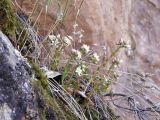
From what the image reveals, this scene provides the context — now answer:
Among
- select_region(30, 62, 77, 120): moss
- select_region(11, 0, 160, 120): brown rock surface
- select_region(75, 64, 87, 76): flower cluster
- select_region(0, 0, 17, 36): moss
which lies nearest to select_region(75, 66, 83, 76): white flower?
select_region(75, 64, 87, 76): flower cluster

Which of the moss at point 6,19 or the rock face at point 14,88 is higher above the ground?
the moss at point 6,19

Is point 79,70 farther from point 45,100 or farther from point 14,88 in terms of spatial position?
point 14,88

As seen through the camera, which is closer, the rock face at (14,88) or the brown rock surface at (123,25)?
the rock face at (14,88)

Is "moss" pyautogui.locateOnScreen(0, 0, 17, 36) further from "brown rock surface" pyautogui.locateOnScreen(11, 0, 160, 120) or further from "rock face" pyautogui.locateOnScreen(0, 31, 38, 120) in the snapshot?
"brown rock surface" pyautogui.locateOnScreen(11, 0, 160, 120)

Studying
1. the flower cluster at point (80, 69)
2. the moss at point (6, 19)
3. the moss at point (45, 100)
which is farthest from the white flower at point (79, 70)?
the moss at point (6, 19)

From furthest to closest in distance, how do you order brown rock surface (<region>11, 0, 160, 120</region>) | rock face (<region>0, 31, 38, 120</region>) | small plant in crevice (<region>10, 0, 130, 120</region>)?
brown rock surface (<region>11, 0, 160, 120</region>)
small plant in crevice (<region>10, 0, 130, 120</region>)
rock face (<region>0, 31, 38, 120</region>)

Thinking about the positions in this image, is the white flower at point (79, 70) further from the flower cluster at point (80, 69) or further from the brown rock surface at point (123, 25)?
the brown rock surface at point (123, 25)
